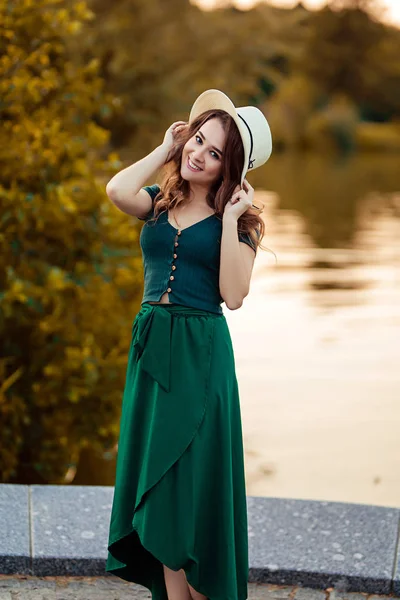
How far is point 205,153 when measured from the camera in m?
3.08

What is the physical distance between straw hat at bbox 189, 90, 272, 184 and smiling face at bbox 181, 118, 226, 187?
58 millimetres

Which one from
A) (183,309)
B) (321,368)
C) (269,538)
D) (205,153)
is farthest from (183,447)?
(321,368)

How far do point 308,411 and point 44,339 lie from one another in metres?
2.72

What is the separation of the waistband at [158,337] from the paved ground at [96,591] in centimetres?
108

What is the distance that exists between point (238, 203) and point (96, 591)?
1605mm

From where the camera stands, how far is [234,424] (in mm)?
3170

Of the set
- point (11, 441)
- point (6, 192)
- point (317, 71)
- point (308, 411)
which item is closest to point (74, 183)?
point (6, 192)

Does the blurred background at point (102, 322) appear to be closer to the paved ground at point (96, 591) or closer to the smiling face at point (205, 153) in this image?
the smiling face at point (205, 153)

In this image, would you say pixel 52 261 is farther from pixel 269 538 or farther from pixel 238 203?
pixel 238 203

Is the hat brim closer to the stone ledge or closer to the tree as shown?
the stone ledge

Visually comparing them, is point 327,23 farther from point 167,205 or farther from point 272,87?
point 167,205

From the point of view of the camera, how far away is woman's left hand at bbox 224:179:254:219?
3051mm

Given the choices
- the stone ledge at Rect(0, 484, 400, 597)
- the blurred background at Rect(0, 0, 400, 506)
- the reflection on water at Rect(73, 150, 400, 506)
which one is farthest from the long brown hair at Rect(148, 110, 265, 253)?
the stone ledge at Rect(0, 484, 400, 597)

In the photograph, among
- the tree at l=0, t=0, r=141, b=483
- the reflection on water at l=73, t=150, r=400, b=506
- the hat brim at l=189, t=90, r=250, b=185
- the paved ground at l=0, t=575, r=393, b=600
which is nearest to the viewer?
the hat brim at l=189, t=90, r=250, b=185
